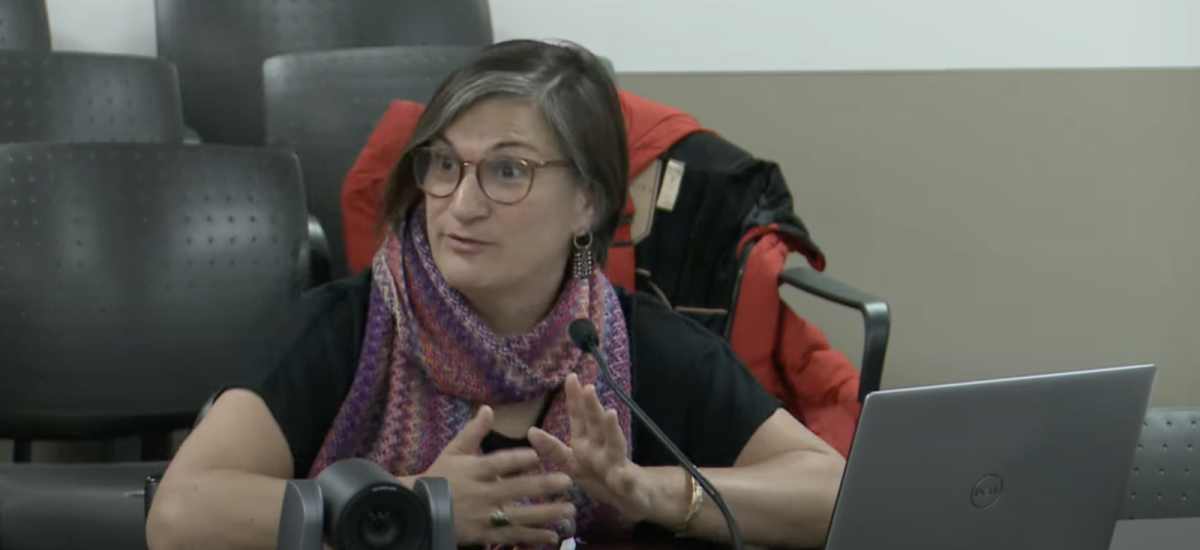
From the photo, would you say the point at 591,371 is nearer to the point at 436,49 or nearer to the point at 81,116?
the point at 436,49

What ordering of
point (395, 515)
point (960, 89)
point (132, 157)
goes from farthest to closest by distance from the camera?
point (960, 89), point (132, 157), point (395, 515)

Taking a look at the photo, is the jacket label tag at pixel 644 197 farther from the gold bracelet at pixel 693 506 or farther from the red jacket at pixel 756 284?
the gold bracelet at pixel 693 506

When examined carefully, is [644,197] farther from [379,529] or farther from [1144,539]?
[379,529]

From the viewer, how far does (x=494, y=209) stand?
1450 millimetres

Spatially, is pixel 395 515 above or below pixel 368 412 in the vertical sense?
above

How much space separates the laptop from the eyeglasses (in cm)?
58

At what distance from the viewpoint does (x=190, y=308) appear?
195cm

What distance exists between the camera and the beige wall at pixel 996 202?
3.01m

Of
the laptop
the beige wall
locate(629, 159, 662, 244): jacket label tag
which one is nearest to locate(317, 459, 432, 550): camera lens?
the laptop

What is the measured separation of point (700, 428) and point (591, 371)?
15 cm

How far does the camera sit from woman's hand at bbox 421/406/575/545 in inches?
48.7

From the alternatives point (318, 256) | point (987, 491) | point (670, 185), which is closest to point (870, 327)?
point (670, 185)

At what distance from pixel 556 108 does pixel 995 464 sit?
0.63 meters

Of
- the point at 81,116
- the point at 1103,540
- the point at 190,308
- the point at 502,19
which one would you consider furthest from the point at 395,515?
the point at 502,19
